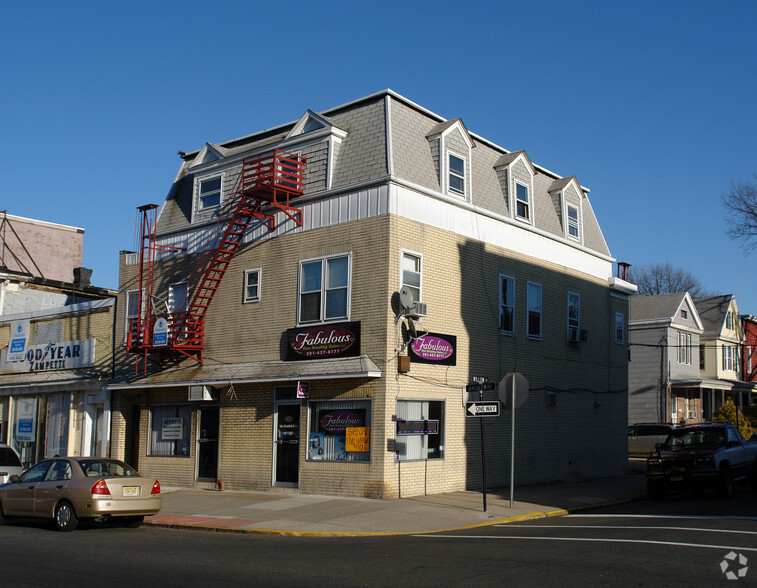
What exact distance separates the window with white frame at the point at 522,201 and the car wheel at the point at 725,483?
29.8 feet

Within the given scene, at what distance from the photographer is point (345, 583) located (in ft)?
28.7

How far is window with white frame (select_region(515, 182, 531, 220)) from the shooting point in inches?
925

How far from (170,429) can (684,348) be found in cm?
3008

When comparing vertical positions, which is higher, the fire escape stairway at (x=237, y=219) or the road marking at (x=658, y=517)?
the fire escape stairway at (x=237, y=219)

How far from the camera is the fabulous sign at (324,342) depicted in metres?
19.0

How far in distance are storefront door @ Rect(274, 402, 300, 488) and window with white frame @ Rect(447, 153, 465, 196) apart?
23.0 feet

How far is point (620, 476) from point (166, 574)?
1959cm

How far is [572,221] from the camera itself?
26.0 m

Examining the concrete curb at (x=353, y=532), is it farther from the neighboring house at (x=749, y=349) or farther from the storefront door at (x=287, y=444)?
the neighboring house at (x=749, y=349)

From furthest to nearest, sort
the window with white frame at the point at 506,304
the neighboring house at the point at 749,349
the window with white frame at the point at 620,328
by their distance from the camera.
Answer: the neighboring house at the point at 749,349
the window with white frame at the point at 620,328
the window with white frame at the point at 506,304

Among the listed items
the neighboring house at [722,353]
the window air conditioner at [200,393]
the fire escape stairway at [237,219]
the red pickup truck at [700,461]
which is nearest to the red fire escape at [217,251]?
the fire escape stairway at [237,219]

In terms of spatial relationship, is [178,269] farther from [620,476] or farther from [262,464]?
[620,476]

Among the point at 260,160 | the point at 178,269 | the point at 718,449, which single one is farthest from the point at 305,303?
the point at 718,449

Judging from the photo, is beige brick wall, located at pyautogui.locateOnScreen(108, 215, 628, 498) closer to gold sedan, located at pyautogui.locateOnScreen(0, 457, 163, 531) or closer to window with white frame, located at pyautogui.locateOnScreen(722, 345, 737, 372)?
gold sedan, located at pyautogui.locateOnScreen(0, 457, 163, 531)
